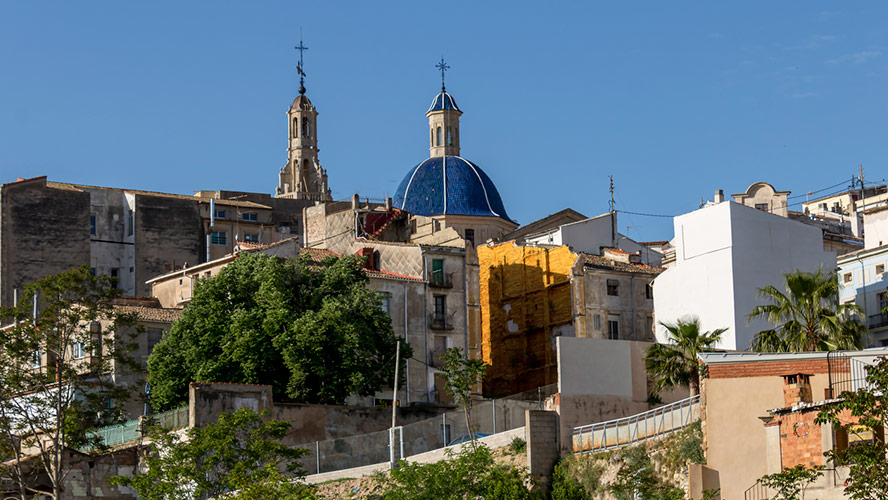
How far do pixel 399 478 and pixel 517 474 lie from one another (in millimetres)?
3316

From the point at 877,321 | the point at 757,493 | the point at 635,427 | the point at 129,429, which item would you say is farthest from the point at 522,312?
the point at 757,493

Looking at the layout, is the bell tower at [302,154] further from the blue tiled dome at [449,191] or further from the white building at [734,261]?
the white building at [734,261]

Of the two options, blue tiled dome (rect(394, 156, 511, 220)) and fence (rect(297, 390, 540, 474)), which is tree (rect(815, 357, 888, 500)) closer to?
fence (rect(297, 390, 540, 474))

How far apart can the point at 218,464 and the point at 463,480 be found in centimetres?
705

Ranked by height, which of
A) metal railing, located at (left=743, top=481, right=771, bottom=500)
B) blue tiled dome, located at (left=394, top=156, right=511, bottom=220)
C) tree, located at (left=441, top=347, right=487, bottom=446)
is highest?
blue tiled dome, located at (left=394, top=156, right=511, bottom=220)

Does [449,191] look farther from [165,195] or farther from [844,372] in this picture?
[844,372]

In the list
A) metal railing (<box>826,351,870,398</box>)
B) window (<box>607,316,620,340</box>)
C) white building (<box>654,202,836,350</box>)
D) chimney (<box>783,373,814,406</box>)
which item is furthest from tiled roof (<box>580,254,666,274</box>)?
chimney (<box>783,373,814,406</box>)

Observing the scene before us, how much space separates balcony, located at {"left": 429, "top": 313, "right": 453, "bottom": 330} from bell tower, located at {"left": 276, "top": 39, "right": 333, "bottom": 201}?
5191cm

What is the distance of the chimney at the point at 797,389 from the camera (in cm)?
3628

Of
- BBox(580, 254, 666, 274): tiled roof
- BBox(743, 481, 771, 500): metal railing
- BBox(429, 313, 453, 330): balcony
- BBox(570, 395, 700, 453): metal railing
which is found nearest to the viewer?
BBox(743, 481, 771, 500): metal railing

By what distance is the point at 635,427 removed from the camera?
1700 inches

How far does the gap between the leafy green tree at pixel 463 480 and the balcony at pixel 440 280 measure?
2281 centimetres

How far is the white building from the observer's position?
59.3 meters

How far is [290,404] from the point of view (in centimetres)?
5353
